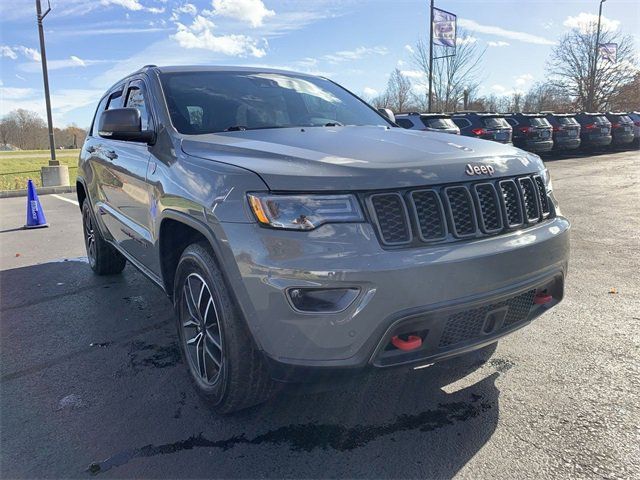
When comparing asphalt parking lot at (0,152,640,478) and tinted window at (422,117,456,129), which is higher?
tinted window at (422,117,456,129)

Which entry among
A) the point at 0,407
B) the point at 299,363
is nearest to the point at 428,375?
the point at 299,363

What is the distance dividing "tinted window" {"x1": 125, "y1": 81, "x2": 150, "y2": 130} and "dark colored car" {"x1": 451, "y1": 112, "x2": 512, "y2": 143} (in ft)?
46.5

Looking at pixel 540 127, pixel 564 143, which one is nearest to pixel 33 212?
pixel 540 127

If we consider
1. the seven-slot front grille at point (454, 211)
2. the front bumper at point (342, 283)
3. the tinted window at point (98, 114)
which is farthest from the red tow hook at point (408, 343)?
the tinted window at point (98, 114)

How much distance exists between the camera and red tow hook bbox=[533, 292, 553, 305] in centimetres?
275

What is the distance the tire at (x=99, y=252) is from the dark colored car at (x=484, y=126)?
13493 millimetres

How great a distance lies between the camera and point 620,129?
23562mm

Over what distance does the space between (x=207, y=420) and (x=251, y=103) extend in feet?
6.88

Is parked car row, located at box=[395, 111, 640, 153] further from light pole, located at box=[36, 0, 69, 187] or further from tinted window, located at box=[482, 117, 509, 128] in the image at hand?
light pole, located at box=[36, 0, 69, 187]

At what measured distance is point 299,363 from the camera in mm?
2213

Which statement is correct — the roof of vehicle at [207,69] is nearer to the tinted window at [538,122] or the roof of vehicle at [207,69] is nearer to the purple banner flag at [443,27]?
the tinted window at [538,122]

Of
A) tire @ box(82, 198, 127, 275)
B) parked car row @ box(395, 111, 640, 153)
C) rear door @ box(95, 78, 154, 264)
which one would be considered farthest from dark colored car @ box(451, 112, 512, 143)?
rear door @ box(95, 78, 154, 264)

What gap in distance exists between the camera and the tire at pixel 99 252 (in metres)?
5.54

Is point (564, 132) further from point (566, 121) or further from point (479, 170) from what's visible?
point (479, 170)
